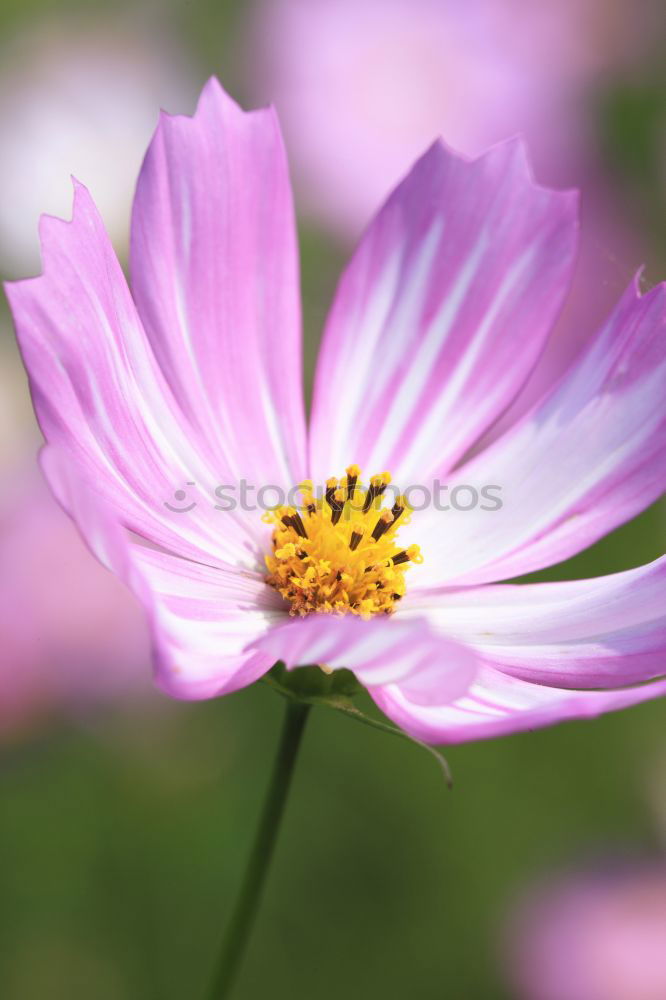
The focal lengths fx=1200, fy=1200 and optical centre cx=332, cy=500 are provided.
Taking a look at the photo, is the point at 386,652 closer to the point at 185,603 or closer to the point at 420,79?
the point at 185,603

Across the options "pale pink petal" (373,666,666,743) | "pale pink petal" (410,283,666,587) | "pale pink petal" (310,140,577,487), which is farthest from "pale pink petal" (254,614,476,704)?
"pale pink petal" (310,140,577,487)

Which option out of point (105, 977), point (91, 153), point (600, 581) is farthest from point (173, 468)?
point (91, 153)

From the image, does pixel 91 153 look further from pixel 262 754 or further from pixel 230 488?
pixel 230 488

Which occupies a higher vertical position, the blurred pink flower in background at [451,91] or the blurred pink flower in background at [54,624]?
the blurred pink flower in background at [451,91]

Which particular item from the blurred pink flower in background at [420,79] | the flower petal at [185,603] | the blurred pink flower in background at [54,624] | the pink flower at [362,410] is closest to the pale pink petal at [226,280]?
the pink flower at [362,410]

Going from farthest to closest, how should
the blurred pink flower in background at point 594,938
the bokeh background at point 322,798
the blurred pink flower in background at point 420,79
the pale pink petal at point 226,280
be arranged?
the blurred pink flower in background at point 420,79 < the blurred pink flower in background at point 594,938 < the bokeh background at point 322,798 < the pale pink petal at point 226,280

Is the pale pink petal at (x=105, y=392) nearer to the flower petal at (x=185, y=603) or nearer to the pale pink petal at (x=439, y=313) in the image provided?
the flower petal at (x=185, y=603)

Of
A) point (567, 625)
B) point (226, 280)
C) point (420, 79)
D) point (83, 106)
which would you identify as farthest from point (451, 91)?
point (567, 625)
